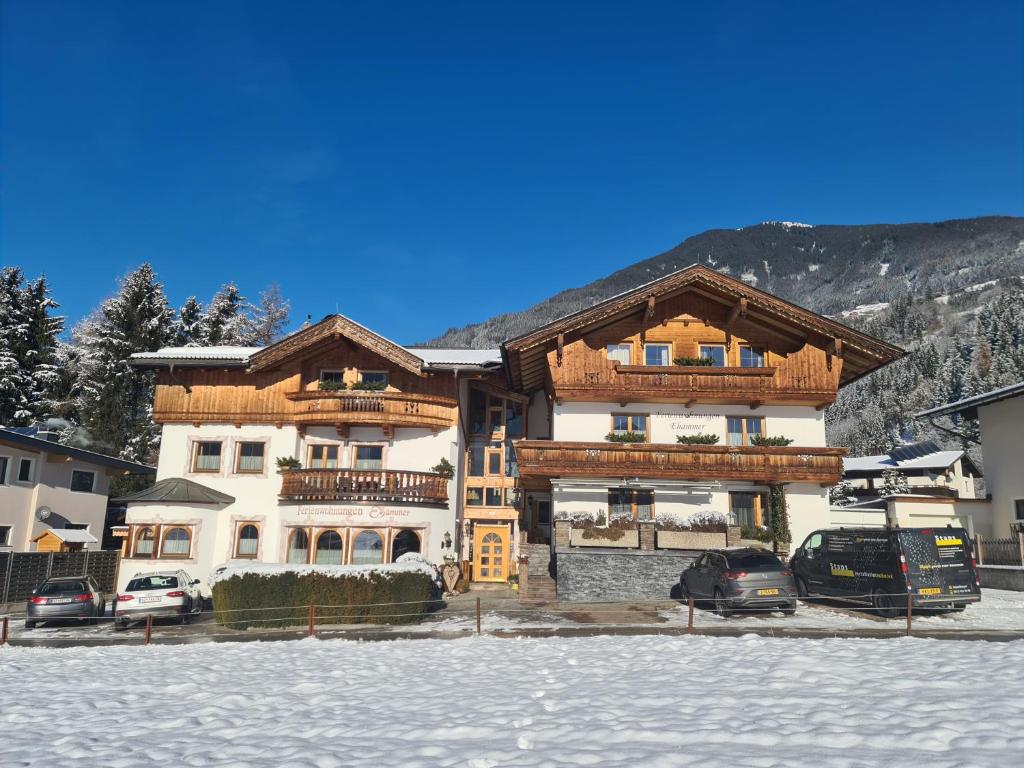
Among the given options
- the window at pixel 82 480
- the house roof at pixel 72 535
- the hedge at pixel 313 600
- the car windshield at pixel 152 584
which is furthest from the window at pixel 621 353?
the window at pixel 82 480

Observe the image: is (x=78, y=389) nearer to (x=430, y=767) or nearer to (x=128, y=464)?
(x=128, y=464)

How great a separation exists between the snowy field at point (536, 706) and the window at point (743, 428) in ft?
45.6

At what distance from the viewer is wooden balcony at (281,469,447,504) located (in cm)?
2614

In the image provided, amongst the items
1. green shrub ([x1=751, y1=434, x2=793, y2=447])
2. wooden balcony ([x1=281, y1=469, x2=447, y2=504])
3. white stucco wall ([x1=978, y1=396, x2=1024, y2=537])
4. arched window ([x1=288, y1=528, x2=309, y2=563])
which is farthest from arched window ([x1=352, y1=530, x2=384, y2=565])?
white stucco wall ([x1=978, y1=396, x2=1024, y2=537])

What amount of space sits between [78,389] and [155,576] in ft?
102

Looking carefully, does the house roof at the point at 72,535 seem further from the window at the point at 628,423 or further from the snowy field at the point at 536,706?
the window at the point at 628,423

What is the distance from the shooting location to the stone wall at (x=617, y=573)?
73.8 feet

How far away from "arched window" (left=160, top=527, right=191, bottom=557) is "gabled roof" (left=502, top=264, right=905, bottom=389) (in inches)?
576

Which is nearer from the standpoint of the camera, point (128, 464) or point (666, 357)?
point (666, 357)

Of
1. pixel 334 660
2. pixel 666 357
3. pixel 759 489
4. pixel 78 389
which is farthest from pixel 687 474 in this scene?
pixel 78 389

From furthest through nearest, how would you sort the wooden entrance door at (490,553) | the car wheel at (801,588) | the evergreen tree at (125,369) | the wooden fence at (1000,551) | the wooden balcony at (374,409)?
the evergreen tree at (125,369), the wooden entrance door at (490,553), the wooden balcony at (374,409), the wooden fence at (1000,551), the car wheel at (801,588)

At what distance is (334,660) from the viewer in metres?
13.7

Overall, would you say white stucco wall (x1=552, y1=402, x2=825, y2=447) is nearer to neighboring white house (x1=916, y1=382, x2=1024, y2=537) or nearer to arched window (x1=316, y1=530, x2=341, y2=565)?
neighboring white house (x1=916, y1=382, x2=1024, y2=537)

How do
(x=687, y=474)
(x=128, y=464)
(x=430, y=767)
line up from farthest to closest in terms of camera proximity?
(x=128, y=464) → (x=687, y=474) → (x=430, y=767)
